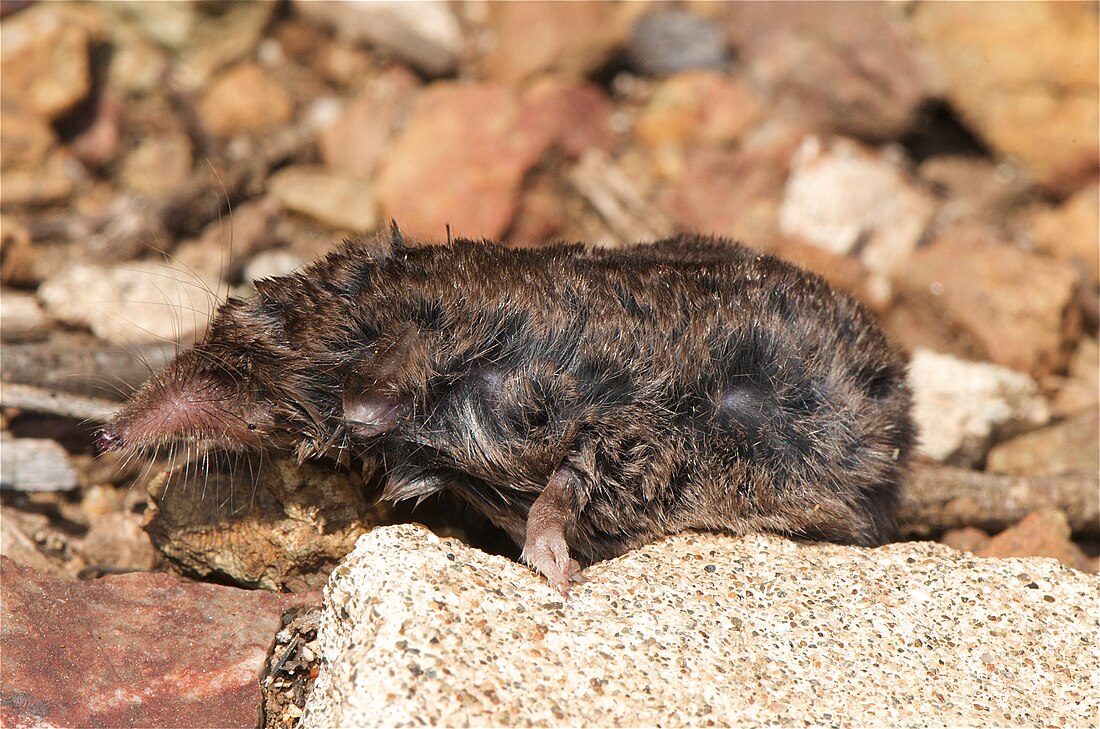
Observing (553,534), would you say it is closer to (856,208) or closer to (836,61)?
(856,208)

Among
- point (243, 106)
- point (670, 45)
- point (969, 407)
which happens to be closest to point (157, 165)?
point (243, 106)

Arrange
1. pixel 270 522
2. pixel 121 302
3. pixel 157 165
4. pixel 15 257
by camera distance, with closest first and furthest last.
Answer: pixel 270 522
pixel 121 302
pixel 15 257
pixel 157 165

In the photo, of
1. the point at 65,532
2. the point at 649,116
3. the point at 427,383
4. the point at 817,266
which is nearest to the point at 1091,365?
the point at 817,266

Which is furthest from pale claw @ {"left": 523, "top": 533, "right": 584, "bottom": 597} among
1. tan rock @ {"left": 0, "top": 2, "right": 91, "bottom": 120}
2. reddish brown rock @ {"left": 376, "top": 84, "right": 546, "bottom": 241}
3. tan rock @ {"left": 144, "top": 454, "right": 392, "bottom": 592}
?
tan rock @ {"left": 0, "top": 2, "right": 91, "bottom": 120}

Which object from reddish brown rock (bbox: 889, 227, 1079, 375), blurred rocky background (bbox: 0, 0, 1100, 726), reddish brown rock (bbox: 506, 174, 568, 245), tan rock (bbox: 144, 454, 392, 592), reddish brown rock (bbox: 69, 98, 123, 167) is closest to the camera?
Answer: tan rock (bbox: 144, 454, 392, 592)

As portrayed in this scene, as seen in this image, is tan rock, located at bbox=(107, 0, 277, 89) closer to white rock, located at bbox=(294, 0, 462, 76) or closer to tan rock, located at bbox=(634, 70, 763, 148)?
white rock, located at bbox=(294, 0, 462, 76)

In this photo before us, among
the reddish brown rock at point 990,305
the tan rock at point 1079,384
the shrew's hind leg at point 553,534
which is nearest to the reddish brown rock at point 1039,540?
the tan rock at point 1079,384
